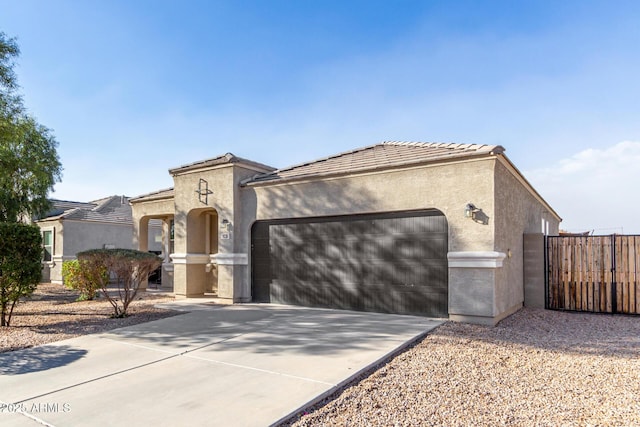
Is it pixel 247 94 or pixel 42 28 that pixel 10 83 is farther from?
pixel 247 94

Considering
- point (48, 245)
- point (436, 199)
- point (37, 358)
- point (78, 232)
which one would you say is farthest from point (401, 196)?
point (48, 245)

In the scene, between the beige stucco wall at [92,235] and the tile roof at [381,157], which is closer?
the tile roof at [381,157]

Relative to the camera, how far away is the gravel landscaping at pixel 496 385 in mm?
3865

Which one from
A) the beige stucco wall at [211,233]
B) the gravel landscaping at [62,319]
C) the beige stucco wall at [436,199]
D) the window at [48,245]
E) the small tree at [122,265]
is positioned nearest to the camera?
the gravel landscaping at [62,319]

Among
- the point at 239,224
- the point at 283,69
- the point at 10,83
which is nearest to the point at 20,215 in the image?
the point at 10,83

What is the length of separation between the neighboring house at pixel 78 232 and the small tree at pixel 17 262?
43.6ft

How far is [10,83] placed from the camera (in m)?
9.76

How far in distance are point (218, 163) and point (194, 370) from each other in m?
7.73

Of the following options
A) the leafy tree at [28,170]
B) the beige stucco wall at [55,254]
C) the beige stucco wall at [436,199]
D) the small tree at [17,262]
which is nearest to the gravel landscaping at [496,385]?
the beige stucco wall at [436,199]

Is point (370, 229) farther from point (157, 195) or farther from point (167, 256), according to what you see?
point (167, 256)

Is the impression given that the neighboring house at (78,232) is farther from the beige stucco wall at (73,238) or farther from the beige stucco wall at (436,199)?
the beige stucco wall at (436,199)

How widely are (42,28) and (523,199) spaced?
14.3m

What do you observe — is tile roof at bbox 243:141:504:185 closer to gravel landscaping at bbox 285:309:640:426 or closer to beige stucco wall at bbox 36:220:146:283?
gravel landscaping at bbox 285:309:640:426

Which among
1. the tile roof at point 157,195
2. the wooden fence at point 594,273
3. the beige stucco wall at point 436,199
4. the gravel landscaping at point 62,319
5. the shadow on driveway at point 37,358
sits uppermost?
the tile roof at point 157,195
